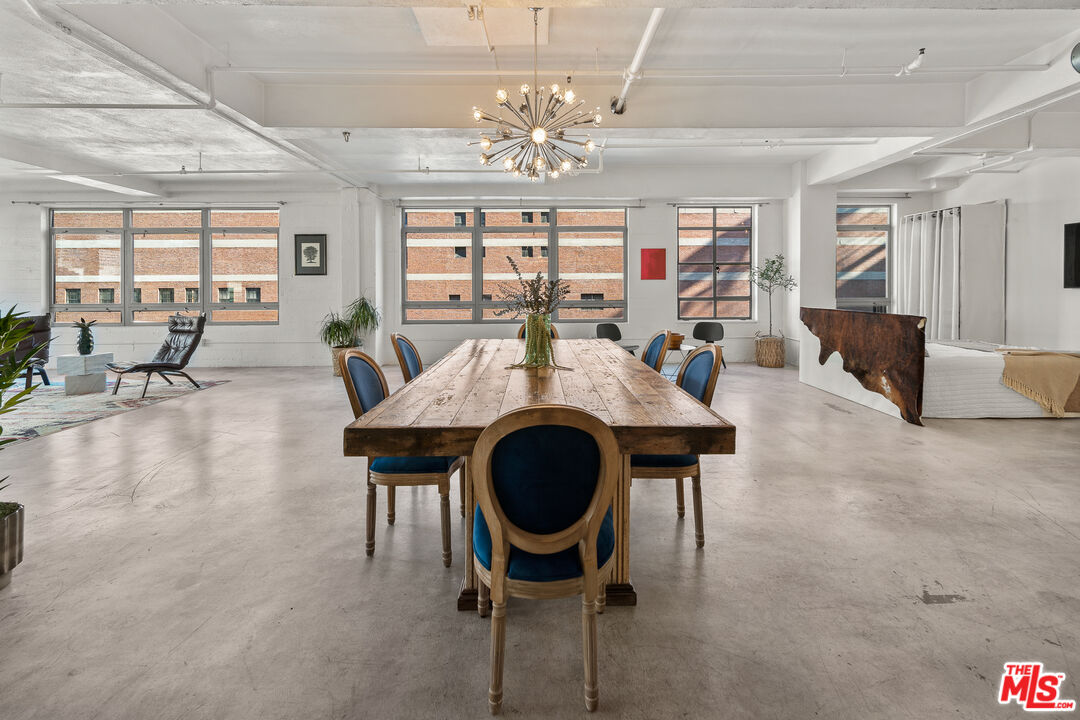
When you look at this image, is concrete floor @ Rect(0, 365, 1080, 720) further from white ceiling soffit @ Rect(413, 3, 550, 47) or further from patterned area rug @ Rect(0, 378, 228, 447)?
white ceiling soffit @ Rect(413, 3, 550, 47)

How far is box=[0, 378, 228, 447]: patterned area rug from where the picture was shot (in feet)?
16.7

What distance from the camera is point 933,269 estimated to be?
8.45 meters

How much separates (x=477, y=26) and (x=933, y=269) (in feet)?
25.0

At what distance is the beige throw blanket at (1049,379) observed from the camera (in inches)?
205

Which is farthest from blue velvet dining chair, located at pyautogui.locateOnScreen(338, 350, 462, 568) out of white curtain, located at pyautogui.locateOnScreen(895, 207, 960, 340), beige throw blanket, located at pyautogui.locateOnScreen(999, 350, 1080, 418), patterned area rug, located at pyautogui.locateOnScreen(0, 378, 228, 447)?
white curtain, located at pyautogui.locateOnScreen(895, 207, 960, 340)

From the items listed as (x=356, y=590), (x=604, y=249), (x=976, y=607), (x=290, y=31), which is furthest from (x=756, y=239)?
(x=356, y=590)

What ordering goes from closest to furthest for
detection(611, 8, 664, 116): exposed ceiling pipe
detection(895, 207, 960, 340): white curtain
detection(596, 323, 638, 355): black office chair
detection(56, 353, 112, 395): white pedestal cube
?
detection(611, 8, 664, 116): exposed ceiling pipe
detection(56, 353, 112, 395): white pedestal cube
detection(895, 207, 960, 340): white curtain
detection(596, 323, 638, 355): black office chair

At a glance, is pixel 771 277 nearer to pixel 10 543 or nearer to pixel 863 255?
pixel 863 255

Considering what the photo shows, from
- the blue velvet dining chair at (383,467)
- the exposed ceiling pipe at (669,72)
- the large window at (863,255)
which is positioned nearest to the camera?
the blue velvet dining chair at (383,467)

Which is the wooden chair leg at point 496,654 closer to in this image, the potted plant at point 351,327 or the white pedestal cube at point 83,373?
the white pedestal cube at point 83,373

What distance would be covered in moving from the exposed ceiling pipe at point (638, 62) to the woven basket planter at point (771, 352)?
527 centimetres

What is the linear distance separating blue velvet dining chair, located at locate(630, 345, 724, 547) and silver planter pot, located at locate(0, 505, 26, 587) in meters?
2.44

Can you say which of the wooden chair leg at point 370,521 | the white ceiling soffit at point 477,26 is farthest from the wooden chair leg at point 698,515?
the white ceiling soffit at point 477,26

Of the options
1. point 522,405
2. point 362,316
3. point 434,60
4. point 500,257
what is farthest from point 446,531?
point 500,257
